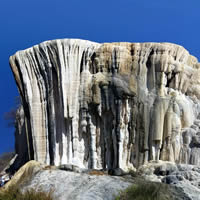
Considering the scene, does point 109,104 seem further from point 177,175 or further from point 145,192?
A: point 145,192

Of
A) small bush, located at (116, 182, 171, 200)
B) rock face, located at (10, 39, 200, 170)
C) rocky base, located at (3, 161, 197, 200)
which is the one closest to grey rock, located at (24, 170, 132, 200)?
rocky base, located at (3, 161, 197, 200)

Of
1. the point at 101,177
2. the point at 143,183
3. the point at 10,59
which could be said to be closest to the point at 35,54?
the point at 10,59

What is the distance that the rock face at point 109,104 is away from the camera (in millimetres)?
13922

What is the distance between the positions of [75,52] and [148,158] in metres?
4.75

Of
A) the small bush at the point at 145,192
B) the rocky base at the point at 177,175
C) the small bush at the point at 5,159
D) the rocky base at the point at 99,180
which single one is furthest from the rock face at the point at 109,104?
the small bush at the point at 5,159

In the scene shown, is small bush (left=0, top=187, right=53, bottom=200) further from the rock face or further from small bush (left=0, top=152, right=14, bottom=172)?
small bush (left=0, top=152, right=14, bottom=172)

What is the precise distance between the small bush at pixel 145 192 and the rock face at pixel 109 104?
397 centimetres

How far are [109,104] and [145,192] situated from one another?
518cm

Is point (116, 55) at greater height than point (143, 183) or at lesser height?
greater

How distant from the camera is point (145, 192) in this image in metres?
9.56

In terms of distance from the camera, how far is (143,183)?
10.0 m

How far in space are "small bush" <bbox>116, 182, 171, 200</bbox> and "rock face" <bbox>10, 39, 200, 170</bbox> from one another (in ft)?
13.0

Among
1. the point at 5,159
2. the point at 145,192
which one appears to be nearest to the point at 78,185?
the point at 145,192

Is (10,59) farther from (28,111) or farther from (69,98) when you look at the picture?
(69,98)
